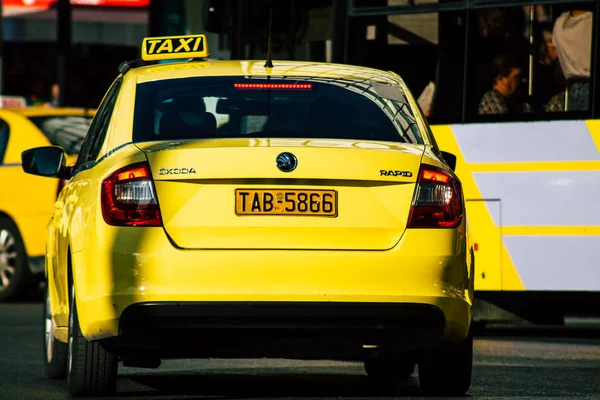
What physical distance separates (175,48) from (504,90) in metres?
3.77

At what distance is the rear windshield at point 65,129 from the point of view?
15430 mm

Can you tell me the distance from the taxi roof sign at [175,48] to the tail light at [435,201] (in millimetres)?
1754

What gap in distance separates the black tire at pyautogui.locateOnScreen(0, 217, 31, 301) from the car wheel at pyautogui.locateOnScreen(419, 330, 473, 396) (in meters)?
7.96

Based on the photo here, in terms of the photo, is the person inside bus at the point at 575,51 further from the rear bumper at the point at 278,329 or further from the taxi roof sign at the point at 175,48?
the rear bumper at the point at 278,329

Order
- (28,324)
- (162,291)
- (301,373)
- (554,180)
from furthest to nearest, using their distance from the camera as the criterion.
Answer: (28,324), (554,180), (301,373), (162,291)

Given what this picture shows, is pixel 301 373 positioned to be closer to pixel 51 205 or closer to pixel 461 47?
pixel 461 47

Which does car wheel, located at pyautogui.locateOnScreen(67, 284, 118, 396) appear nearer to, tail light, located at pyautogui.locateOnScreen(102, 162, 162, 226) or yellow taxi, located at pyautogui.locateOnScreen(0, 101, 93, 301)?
tail light, located at pyautogui.locateOnScreen(102, 162, 162, 226)

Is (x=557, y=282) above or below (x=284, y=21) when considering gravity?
below

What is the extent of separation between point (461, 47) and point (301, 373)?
11.3 feet

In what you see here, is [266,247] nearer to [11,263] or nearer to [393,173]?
[393,173]

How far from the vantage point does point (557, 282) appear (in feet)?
37.6

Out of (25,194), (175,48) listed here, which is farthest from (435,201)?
(25,194)

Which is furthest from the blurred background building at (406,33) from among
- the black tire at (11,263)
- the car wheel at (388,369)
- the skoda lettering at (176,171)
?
the skoda lettering at (176,171)

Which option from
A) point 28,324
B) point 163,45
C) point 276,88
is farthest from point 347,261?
point 28,324
